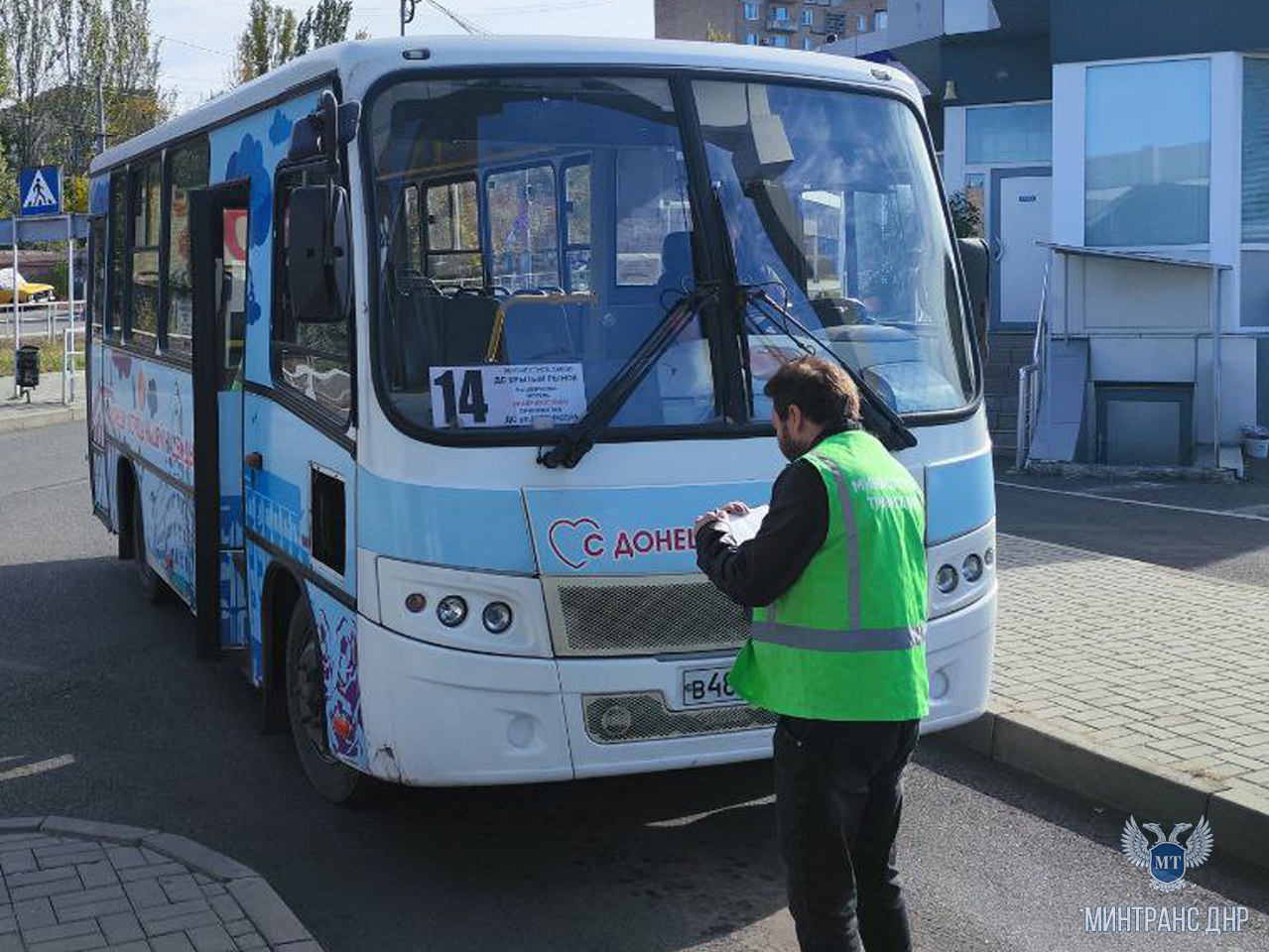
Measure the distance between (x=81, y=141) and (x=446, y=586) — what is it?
6851 centimetres

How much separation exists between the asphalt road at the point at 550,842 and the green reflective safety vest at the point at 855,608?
46.6 inches

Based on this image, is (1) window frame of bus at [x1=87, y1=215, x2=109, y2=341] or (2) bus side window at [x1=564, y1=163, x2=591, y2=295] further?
(1) window frame of bus at [x1=87, y1=215, x2=109, y2=341]

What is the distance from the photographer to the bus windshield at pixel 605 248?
5.61 m

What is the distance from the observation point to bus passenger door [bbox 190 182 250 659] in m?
7.45

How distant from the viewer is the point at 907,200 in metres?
6.35

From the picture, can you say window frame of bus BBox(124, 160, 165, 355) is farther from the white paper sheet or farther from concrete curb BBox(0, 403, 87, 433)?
concrete curb BBox(0, 403, 87, 433)

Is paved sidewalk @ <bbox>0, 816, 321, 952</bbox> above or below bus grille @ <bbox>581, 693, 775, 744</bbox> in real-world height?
below

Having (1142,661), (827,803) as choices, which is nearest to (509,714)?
(827,803)

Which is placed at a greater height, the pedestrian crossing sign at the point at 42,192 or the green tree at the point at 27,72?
the green tree at the point at 27,72

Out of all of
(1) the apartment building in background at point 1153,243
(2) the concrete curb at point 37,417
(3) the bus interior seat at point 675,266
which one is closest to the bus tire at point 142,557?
(3) the bus interior seat at point 675,266

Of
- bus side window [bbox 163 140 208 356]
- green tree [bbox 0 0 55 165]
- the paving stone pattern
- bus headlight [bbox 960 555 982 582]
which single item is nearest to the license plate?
bus headlight [bbox 960 555 982 582]

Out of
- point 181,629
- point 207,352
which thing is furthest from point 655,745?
point 181,629

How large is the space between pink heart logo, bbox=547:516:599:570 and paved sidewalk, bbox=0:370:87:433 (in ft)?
58.3

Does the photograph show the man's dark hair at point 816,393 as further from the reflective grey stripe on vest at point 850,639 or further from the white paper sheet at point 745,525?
the reflective grey stripe on vest at point 850,639
